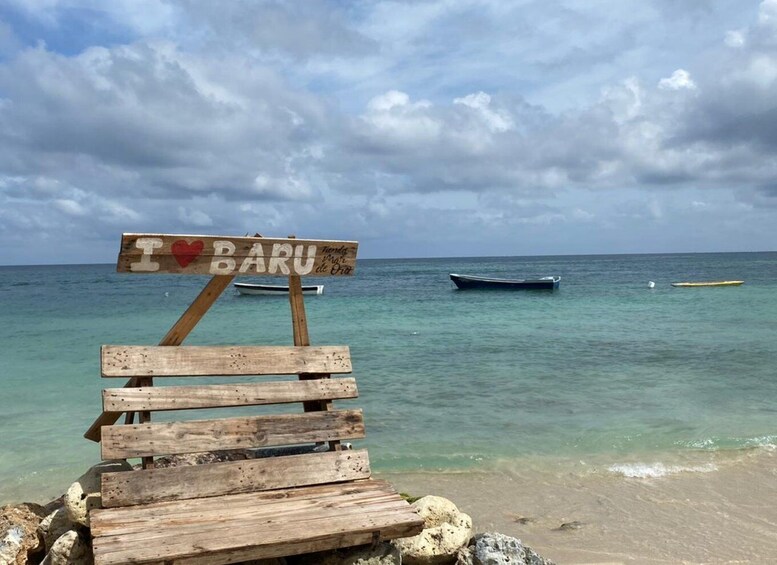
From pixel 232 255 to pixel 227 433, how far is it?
53.8 inches

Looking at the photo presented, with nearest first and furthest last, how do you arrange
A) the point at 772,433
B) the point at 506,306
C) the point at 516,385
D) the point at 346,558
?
the point at 346,558 < the point at 772,433 < the point at 516,385 < the point at 506,306

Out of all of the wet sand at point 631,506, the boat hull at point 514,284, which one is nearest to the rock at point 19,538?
the wet sand at point 631,506

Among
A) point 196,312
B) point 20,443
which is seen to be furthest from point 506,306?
point 196,312

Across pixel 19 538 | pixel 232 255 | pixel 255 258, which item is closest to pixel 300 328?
pixel 255 258

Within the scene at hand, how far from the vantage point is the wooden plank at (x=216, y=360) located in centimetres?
493

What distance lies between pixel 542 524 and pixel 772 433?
5373 mm

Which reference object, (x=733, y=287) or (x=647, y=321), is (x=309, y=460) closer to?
(x=647, y=321)

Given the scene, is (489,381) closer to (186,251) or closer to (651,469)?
(651,469)

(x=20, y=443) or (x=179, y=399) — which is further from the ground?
(x=179, y=399)

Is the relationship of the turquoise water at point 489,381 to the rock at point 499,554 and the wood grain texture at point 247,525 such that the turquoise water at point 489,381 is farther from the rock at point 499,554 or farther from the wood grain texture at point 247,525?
the wood grain texture at point 247,525

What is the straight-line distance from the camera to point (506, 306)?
3669 centimetres

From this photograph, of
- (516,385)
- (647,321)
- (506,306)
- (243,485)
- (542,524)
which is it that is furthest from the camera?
(506,306)

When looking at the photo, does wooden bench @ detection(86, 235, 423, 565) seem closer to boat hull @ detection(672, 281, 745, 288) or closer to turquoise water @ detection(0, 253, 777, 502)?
turquoise water @ detection(0, 253, 777, 502)

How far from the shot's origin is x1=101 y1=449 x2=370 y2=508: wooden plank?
4449mm
